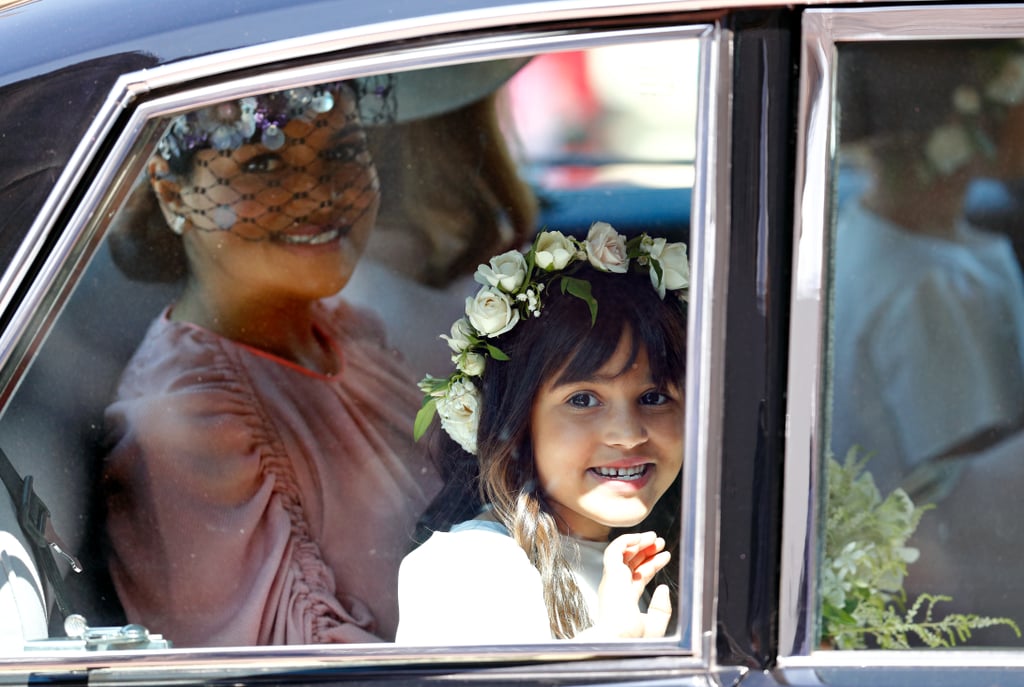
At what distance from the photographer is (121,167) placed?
1.36 m

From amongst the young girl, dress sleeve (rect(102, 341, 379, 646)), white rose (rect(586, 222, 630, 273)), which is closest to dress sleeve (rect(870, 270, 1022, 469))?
the young girl

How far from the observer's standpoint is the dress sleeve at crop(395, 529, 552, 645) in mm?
1583

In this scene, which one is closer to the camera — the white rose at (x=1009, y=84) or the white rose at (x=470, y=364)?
the white rose at (x=1009, y=84)

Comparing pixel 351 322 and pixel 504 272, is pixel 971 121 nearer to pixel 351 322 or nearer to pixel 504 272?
pixel 504 272

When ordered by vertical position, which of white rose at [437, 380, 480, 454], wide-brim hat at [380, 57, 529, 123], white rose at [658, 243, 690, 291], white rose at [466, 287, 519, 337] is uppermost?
wide-brim hat at [380, 57, 529, 123]

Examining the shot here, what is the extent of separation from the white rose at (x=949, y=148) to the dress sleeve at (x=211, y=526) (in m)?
1.10

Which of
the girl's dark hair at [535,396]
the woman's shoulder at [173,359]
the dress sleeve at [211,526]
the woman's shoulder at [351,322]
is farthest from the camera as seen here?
the woman's shoulder at [351,322]

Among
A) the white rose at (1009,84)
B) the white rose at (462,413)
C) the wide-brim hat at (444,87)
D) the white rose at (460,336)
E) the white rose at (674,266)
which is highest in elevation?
the wide-brim hat at (444,87)

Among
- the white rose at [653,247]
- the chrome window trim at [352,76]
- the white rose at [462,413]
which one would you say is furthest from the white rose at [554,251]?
the chrome window trim at [352,76]

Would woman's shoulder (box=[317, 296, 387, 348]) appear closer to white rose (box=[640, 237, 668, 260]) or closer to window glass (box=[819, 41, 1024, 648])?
white rose (box=[640, 237, 668, 260])

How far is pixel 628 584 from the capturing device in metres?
1.64

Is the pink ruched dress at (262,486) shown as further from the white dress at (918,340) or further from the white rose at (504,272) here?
the white dress at (918,340)

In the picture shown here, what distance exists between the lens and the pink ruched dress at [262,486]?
6.19ft

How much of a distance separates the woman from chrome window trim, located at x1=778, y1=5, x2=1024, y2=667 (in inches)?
27.9
